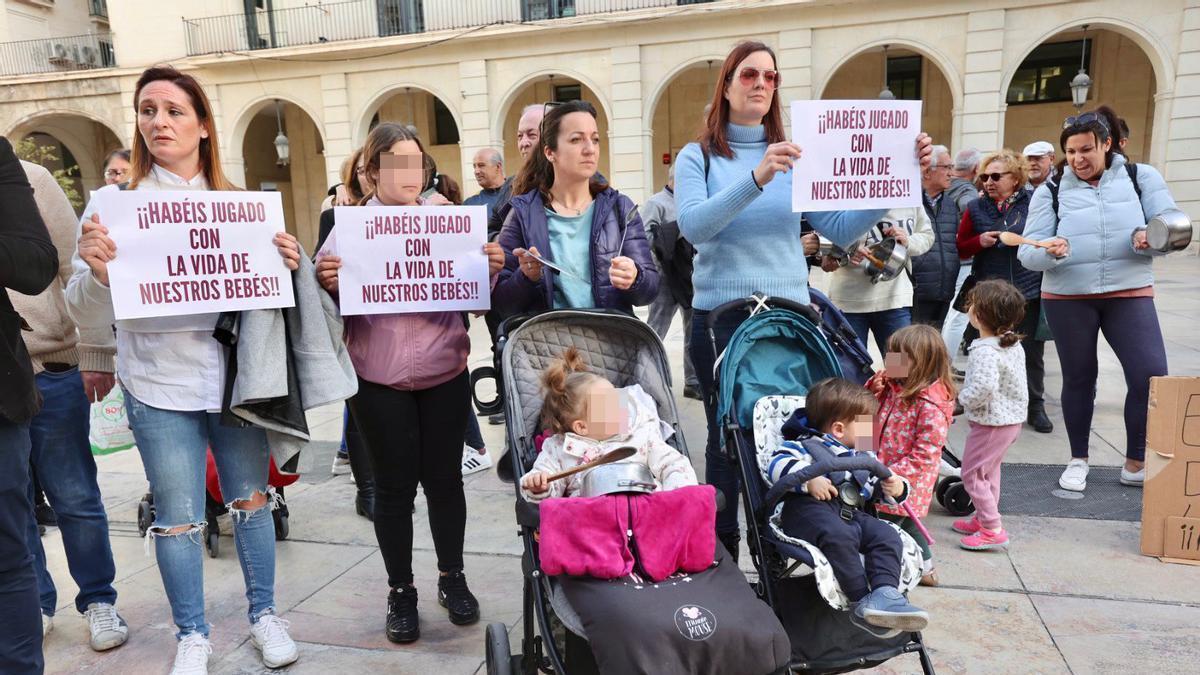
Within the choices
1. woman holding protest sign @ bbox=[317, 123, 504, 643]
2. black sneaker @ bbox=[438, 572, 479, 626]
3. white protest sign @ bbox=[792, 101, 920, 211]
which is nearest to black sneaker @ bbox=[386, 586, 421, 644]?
woman holding protest sign @ bbox=[317, 123, 504, 643]

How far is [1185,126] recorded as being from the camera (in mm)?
15484

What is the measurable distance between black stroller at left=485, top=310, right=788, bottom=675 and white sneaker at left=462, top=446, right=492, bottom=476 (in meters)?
2.03

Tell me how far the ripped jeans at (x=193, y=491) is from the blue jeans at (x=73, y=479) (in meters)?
0.55

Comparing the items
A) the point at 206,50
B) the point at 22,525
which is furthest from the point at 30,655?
the point at 206,50

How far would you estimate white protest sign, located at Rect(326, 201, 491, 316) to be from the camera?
276 centimetres

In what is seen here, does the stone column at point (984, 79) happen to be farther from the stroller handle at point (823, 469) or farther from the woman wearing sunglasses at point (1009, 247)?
the stroller handle at point (823, 469)

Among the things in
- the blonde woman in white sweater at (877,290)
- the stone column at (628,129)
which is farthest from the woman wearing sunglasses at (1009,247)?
the stone column at (628,129)

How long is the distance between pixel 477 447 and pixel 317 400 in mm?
2529

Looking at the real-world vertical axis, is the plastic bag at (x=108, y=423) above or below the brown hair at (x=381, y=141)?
below

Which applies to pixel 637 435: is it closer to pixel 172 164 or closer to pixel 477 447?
pixel 172 164

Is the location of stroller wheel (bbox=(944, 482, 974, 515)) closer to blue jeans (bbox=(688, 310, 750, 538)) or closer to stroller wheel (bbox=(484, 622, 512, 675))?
blue jeans (bbox=(688, 310, 750, 538))

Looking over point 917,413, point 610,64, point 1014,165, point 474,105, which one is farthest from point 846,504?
point 474,105

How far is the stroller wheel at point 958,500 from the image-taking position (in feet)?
13.1

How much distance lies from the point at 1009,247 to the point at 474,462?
4210mm
